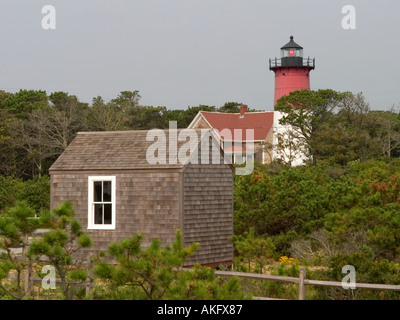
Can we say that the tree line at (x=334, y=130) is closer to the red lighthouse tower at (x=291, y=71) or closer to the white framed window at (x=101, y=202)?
the red lighthouse tower at (x=291, y=71)

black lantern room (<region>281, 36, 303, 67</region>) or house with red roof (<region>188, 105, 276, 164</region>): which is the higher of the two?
black lantern room (<region>281, 36, 303, 67</region>)

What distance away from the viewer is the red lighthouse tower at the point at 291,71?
61031mm

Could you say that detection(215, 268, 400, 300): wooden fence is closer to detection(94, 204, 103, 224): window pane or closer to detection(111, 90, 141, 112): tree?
detection(94, 204, 103, 224): window pane

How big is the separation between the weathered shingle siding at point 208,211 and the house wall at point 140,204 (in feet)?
1.08

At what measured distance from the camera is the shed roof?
57.6 ft

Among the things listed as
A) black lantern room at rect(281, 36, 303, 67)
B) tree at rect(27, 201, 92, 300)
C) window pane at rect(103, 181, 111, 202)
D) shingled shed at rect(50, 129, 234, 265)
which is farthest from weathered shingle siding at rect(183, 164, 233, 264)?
black lantern room at rect(281, 36, 303, 67)

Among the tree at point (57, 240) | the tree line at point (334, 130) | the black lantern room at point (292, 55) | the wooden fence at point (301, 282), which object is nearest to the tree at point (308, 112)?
the tree line at point (334, 130)

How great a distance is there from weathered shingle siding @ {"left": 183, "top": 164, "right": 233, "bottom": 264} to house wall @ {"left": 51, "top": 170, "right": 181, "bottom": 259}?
0.33m

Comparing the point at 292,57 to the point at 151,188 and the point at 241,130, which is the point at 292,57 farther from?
the point at 151,188

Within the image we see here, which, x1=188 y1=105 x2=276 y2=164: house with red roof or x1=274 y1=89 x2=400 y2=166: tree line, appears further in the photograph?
x1=188 y1=105 x2=276 y2=164: house with red roof

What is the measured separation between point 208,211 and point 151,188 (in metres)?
1.58

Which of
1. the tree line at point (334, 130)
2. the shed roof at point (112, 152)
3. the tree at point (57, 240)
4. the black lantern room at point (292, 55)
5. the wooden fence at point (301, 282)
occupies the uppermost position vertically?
the black lantern room at point (292, 55)
